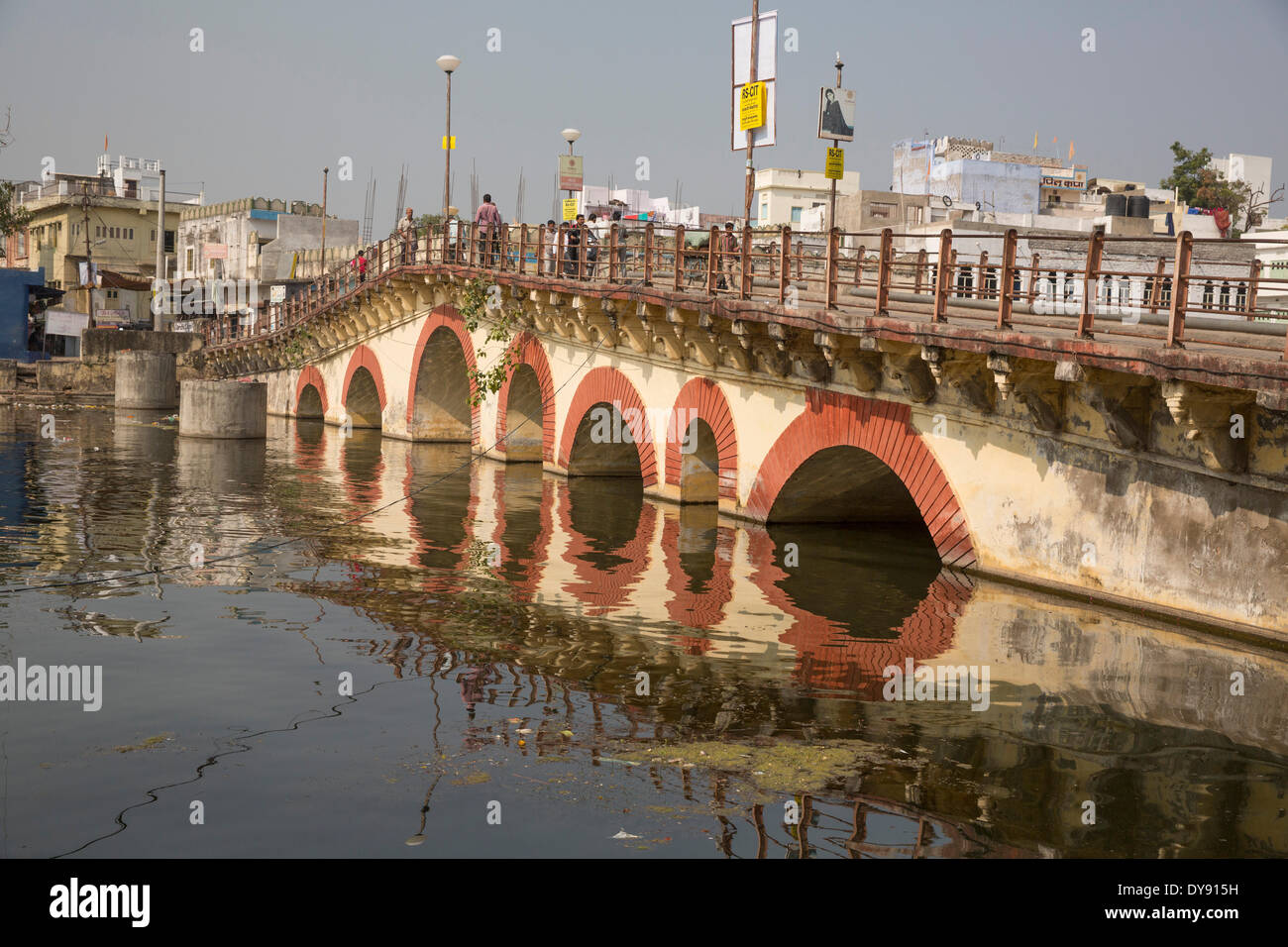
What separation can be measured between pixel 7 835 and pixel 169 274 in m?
76.3

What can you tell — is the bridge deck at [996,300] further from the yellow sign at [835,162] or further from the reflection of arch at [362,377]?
the reflection of arch at [362,377]

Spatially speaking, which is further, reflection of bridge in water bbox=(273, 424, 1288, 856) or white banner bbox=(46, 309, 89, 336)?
white banner bbox=(46, 309, 89, 336)

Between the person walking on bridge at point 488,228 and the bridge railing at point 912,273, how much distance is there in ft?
0.22

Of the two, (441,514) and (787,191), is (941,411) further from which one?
(787,191)

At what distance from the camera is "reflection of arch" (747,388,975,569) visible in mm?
13398

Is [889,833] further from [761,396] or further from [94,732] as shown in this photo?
[761,396]

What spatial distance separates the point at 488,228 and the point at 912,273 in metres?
11.6

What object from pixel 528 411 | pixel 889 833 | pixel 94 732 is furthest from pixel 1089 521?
pixel 528 411

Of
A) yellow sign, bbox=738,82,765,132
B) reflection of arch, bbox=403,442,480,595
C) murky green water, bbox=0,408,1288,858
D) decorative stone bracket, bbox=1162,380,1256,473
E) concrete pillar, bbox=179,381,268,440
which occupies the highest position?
yellow sign, bbox=738,82,765,132

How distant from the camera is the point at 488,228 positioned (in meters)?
25.7

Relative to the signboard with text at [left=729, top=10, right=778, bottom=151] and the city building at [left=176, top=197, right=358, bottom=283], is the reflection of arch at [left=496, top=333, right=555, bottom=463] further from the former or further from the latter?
the city building at [left=176, top=197, right=358, bottom=283]

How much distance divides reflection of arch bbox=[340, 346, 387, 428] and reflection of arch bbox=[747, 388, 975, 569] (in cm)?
1869

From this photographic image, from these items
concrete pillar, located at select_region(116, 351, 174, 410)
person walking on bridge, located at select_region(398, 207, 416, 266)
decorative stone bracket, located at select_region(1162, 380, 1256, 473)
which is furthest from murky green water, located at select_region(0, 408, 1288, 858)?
concrete pillar, located at select_region(116, 351, 174, 410)

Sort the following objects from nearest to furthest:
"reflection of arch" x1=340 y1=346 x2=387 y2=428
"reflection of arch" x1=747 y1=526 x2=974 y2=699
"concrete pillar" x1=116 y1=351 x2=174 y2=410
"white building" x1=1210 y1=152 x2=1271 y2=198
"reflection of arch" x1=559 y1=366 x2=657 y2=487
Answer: "reflection of arch" x1=747 y1=526 x2=974 y2=699
"reflection of arch" x1=559 y1=366 x2=657 y2=487
"reflection of arch" x1=340 y1=346 x2=387 y2=428
"concrete pillar" x1=116 y1=351 x2=174 y2=410
"white building" x1=1210 y1=152 x2=1271 y2=198
